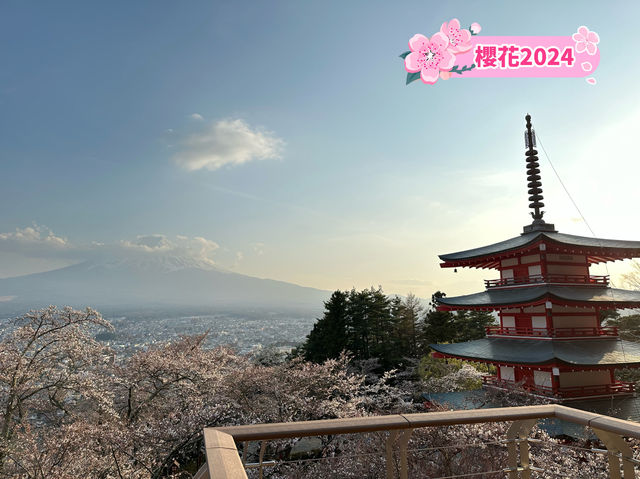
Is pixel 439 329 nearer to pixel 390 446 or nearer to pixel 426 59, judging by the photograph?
pixel 426 59

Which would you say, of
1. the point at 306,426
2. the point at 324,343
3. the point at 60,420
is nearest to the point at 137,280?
the point at 324,343

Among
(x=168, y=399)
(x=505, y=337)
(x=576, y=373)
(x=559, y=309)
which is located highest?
(x=559, y=309)

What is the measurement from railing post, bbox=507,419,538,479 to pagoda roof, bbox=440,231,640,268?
989cm

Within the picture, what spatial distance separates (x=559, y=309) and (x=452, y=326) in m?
12.7

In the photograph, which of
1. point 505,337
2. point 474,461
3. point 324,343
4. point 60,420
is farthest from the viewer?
point 324,343

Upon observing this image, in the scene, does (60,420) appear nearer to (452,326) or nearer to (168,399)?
(168,399)

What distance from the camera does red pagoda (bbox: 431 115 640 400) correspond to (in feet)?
33.4

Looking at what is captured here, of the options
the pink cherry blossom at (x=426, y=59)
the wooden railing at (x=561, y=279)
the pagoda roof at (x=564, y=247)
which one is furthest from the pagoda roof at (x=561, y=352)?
the pink cherry blossom at (x=426, y=59)

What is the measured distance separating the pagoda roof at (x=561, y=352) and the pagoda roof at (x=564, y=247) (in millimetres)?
2337

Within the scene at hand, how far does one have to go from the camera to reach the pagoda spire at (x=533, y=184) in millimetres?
12416

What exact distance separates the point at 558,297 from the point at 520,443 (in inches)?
380

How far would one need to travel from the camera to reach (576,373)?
10.3 m

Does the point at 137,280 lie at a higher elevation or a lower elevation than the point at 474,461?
higher

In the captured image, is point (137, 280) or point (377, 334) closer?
point (377, 334)
